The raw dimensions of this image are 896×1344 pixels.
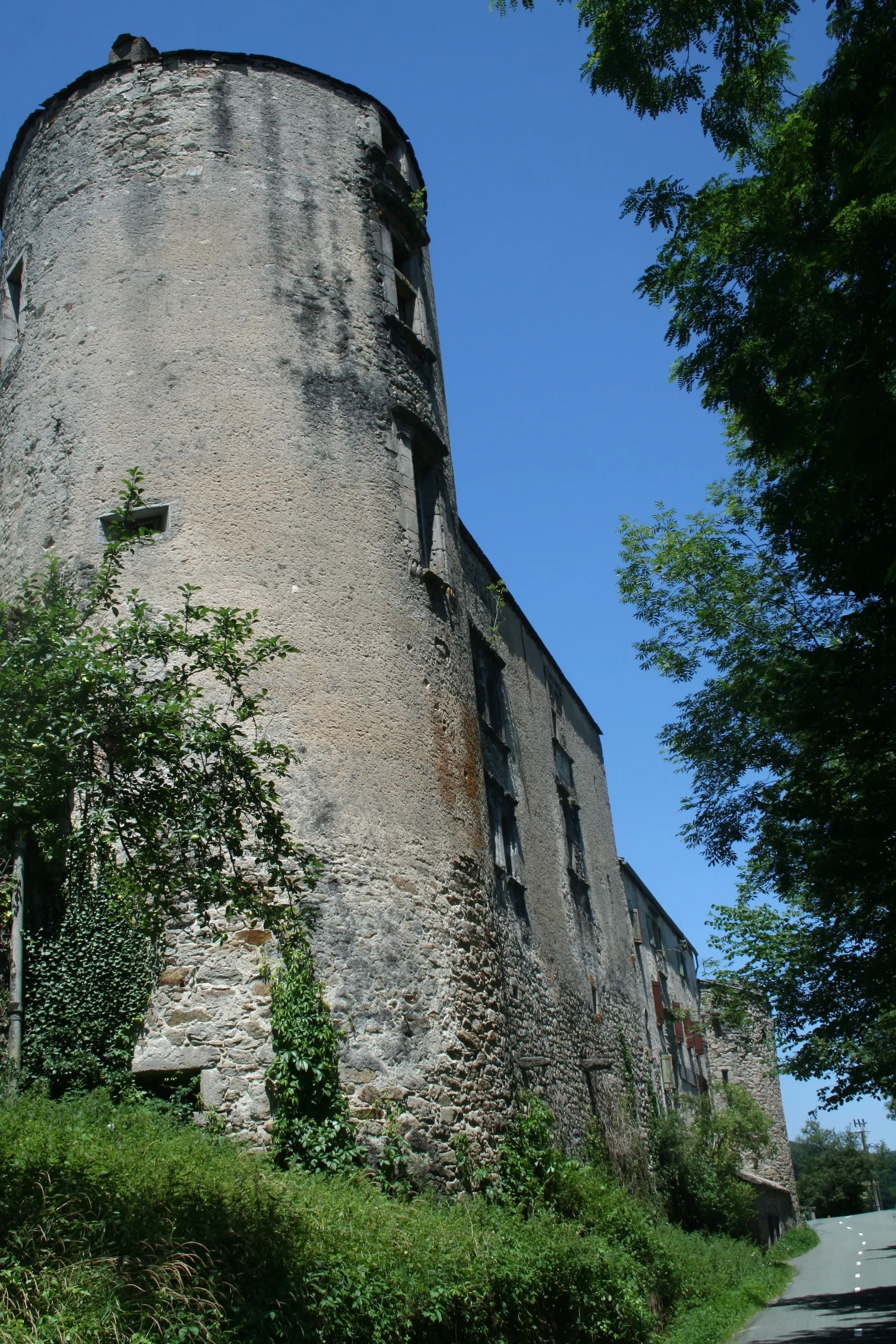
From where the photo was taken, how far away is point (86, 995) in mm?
9758

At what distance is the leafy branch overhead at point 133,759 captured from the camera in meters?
6.82

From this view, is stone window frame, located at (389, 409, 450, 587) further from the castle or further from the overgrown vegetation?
the overgrown vegetation

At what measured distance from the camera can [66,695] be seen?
6852 millimetres

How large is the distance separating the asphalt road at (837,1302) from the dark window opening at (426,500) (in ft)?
32.2

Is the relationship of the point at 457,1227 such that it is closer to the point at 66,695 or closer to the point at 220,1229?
the point at 220,1229

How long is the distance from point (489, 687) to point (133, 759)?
10.5m

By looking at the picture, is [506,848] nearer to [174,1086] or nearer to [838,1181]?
[174,1086]

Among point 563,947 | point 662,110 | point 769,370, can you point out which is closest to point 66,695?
point 769,370

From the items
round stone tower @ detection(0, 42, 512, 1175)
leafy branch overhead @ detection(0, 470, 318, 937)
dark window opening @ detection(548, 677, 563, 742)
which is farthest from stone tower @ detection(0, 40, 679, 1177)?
dark window opening @ detection(548, 677, 563, 742)

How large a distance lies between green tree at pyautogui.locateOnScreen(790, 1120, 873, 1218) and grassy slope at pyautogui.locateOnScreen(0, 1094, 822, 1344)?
69.5 meters

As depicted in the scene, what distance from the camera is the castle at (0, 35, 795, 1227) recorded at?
33.9 ft

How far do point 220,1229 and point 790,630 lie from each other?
13729mm

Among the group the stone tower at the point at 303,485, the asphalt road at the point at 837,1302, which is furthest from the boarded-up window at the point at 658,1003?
the stone tower at the point at 303,485

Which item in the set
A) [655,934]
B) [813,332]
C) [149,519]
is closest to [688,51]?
[813,332]
